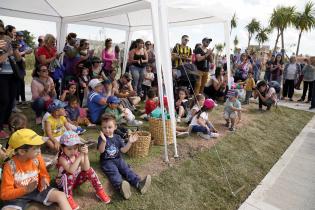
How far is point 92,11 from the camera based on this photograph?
616 centimetres

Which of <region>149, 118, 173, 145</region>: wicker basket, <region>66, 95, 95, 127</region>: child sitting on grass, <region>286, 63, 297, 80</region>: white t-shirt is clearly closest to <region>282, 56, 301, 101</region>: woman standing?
<region>286, 63, 297, 80</region>: white t-shirt

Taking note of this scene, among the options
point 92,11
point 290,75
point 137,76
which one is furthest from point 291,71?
point 92,11

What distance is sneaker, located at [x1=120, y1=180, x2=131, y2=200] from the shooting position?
3461mm

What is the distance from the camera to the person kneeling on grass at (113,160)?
3646mm

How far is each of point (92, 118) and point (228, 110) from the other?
3313 mm

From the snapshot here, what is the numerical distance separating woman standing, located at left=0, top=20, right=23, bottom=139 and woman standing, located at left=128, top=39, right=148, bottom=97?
3324 mm

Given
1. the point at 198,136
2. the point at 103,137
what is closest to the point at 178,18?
the point at 198,136

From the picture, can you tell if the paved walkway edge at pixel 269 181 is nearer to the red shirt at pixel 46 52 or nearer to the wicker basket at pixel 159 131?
the wicker basket at pixel 159 131

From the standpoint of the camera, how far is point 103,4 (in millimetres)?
5418

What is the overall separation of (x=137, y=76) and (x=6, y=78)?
3792 mm

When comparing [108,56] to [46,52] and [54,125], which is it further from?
[54,125]

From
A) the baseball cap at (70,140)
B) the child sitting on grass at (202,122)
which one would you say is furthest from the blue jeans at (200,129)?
the baseball cap at (70,140)

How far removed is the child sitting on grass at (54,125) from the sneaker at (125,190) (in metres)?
1.30

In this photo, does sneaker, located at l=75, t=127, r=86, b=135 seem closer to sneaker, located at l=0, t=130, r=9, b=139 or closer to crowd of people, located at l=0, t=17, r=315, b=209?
crowd of people, located at l=0, t=17, r=315, b=209
